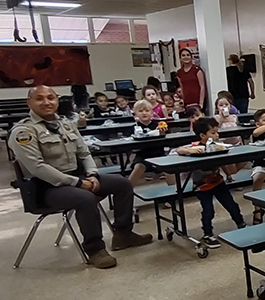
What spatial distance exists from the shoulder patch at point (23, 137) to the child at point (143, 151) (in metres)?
1.31

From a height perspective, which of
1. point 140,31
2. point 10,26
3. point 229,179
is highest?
point 10,26

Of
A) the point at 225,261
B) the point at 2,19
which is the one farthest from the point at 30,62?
the point at 225,261

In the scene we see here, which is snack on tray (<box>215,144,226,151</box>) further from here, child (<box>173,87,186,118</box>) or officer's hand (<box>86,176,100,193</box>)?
child (<box>173,87,186,118</box>)

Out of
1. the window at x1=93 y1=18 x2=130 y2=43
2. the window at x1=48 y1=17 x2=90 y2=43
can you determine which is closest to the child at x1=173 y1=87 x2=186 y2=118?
the window at x1=48 y1=17 x2=90 y2=43

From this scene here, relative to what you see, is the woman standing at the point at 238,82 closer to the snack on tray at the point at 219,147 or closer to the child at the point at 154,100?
the child at the point at 154,100

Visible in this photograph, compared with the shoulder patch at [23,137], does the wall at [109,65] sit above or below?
above

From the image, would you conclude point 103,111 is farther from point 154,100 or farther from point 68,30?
point 68,30

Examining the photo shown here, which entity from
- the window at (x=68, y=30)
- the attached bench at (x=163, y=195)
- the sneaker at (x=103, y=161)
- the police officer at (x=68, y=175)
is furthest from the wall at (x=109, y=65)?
the police officer at (x=68, y=175)

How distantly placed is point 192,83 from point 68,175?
3448 millimetres

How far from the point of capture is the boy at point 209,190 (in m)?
2.78

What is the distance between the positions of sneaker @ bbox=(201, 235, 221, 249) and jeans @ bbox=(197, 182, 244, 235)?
0.03 meters

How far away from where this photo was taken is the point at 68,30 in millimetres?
11078

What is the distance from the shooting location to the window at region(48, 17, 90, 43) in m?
10.7

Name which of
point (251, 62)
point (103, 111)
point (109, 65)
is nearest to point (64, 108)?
point (103, 111)
